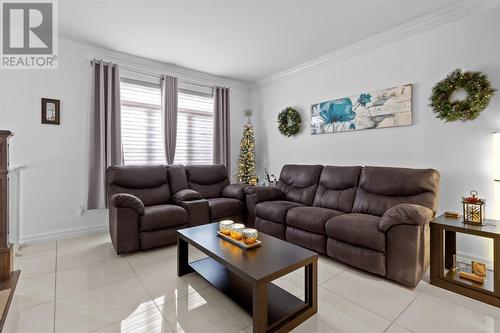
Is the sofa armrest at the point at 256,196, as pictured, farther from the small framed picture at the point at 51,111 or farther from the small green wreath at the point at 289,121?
the small framed picture at the point at 51,111

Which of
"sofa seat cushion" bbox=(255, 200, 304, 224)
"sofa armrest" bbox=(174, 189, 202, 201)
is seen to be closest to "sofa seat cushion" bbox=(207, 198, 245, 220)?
"sofa armrest" bbox=(174, 189, 202, 201)

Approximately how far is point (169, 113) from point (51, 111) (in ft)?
5.27

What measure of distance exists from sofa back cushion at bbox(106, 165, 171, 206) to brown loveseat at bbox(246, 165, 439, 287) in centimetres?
132

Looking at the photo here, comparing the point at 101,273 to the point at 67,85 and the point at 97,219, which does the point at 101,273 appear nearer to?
the point at 97,219

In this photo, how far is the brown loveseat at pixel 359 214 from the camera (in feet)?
6.82

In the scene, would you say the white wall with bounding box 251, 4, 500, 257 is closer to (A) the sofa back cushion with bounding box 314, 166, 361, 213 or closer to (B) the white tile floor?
(A) the sofa back cushion with bounding box 314, 166, 361, 213

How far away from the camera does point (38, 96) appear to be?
321cm

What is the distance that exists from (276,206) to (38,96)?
352 cm

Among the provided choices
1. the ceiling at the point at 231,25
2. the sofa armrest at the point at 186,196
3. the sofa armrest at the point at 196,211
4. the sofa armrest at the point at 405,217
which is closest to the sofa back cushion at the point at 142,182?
the sofa armrest at the point at 186,196

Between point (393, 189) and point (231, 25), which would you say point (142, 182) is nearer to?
point (231, 25)

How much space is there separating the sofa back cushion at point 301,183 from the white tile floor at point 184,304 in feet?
3.82

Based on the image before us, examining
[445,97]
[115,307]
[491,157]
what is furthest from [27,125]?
[491,157]

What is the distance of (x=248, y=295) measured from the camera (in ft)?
6.07

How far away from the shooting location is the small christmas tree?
484cm
